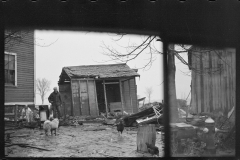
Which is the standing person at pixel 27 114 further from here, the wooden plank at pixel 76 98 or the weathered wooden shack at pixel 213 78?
the weathered wooden shack at pixel 213 78

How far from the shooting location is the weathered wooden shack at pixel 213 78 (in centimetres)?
544

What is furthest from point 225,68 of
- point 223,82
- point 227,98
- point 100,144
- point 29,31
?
point 29,31

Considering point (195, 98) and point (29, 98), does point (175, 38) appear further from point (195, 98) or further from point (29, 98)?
point (29, 98)

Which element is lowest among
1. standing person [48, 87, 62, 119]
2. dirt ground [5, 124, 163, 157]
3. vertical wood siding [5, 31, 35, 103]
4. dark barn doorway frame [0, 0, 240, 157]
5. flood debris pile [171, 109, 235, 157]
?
dirt ground [5, 124, 163, 157]

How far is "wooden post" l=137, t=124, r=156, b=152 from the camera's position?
5.33m

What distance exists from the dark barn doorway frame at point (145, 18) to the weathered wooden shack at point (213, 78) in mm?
252

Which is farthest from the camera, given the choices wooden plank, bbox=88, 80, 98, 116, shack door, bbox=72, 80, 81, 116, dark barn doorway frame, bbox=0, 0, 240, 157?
wooden plank, bbox=88, 80, 98, 116

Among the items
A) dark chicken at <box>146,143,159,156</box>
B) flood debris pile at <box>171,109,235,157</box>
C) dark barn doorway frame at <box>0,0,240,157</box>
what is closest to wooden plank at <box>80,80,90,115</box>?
dark barn doorway frame at <box>0,0,240,157</box>

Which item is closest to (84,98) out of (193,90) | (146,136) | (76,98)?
(76,98)

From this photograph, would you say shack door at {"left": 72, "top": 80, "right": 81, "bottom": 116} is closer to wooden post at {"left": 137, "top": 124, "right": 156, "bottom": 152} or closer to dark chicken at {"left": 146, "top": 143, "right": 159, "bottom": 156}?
wooden post at {"left": 137, "top": 124, "right": 156, "bottom": 152}

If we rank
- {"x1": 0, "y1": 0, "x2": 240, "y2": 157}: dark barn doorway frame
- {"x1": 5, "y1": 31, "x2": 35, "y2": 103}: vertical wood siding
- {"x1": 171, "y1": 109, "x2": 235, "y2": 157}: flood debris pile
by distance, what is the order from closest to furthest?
{"x1": 0, "y1": 0, "x2": 240, "y2": 157}: dark barn doorway frame < {"x1": 171, "y1": 109, "x2": 235, "y2": 157}: flood debris pile < {"x1": 5, "y1": 31, "x2": 35, "y2": 103}: vertical wood siding

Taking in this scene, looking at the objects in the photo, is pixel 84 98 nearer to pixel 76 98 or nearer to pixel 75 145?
pixel 76 98

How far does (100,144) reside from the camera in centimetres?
638

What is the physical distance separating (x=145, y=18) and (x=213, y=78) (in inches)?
105
